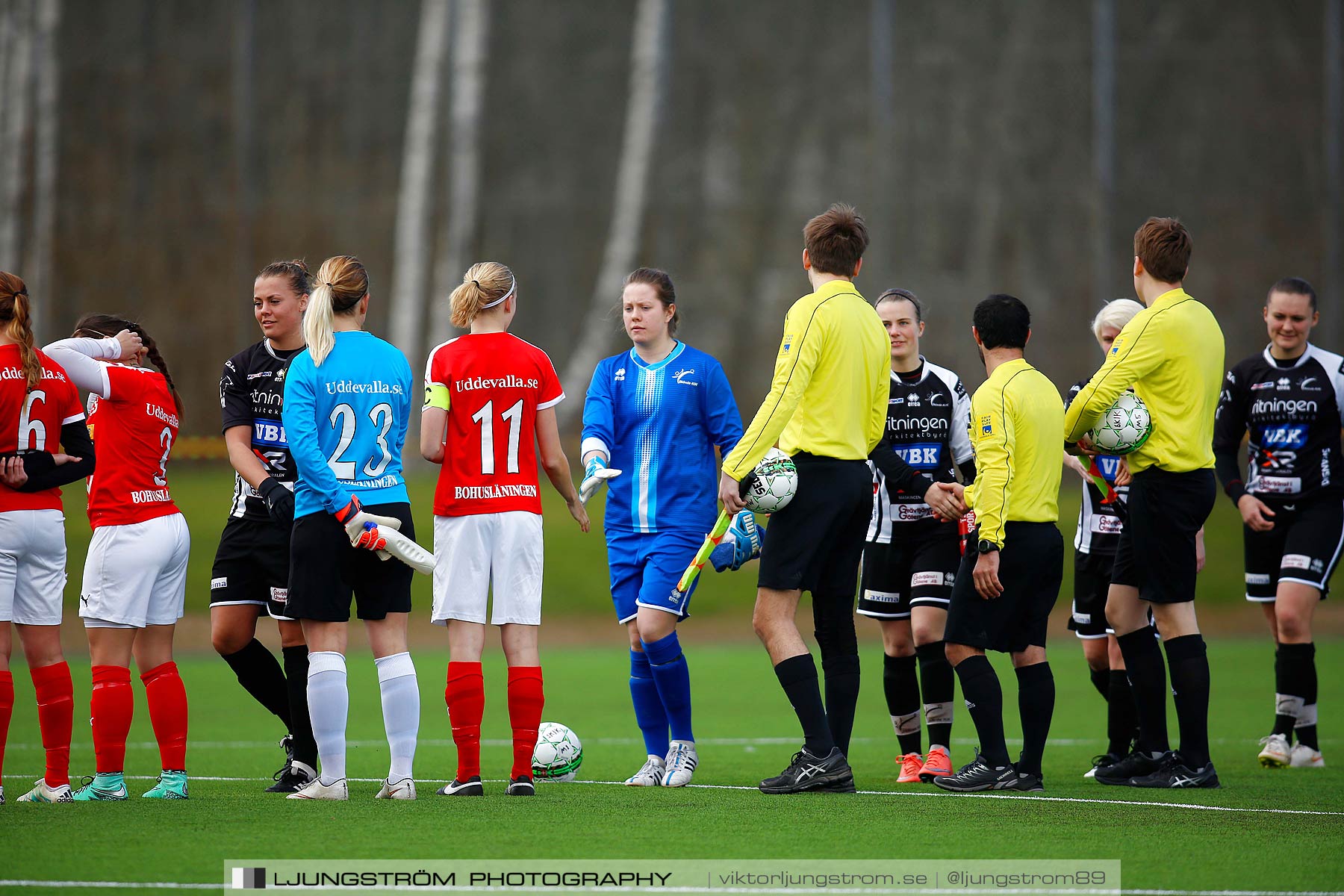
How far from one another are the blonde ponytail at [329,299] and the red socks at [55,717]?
1700mm

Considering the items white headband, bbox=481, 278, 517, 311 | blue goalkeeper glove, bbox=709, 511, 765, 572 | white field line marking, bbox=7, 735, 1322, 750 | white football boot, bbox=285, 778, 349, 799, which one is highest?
white headband, bbox=481, 278, 517, 311

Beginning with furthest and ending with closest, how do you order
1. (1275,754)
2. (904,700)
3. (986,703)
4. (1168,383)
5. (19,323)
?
1. (1275,754)
2. (904,700)
3. (1168,383)
4. (986,703)
5. (19,323)

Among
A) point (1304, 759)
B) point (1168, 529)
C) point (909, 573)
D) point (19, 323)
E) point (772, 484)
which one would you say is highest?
point (19, 323)

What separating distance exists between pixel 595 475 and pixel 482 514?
610mm

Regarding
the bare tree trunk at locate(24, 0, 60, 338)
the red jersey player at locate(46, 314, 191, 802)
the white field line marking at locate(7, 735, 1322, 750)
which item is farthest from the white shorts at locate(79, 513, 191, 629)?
the bare tree trunk at locate(24, 0, 60, 338)

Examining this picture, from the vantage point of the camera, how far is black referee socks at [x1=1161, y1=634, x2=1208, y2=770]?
602 cm

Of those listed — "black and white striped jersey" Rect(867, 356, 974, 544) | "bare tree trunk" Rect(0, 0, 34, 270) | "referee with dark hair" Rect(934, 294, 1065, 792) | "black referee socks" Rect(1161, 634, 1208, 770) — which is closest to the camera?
"referee with dark hair" Rect(934, 294, 1065, 792)

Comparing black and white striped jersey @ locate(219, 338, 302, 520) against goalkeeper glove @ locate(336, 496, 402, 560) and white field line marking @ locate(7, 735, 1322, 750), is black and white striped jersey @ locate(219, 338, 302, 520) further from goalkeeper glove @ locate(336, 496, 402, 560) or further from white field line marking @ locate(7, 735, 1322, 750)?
white field line marking @ locate(7, 735, 1322, 750)

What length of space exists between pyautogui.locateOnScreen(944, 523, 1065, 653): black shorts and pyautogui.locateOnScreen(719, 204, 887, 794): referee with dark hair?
0.50 metres

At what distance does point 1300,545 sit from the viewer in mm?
7477

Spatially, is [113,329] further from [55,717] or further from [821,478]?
[821,478]

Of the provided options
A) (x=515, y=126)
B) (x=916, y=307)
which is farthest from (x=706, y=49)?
(x=916, y=307)

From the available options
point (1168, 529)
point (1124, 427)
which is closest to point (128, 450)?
point (1124, 427)

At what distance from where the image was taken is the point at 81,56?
21250 mm
